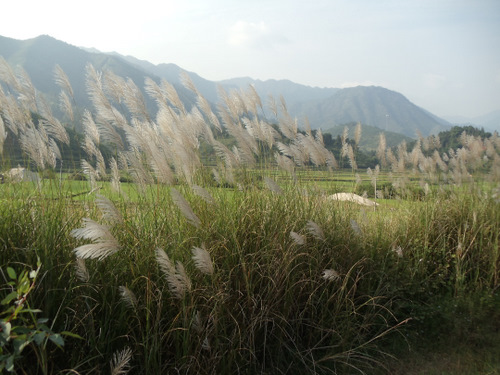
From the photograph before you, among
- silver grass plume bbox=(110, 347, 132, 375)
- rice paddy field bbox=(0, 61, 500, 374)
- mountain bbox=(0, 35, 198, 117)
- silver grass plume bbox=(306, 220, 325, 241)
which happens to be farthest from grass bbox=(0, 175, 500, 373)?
mountain bbox=(0, 35, 198, 117)

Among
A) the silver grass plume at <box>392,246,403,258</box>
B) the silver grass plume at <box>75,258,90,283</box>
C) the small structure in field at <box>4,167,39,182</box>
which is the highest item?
the small structure in field at <box>4,167,39,182</box>

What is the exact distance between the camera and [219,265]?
2947mm

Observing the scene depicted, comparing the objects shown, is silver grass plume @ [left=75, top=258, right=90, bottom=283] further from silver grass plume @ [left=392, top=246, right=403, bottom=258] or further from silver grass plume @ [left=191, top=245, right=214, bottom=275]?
silver grass plume @ [left=392, top=246, right=403, bottom=258]

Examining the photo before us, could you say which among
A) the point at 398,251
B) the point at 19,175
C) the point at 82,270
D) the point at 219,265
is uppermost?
the point at 19,175

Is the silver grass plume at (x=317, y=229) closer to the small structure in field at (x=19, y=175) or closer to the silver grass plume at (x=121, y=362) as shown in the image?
the silver grass plume at (x=121, y=362)

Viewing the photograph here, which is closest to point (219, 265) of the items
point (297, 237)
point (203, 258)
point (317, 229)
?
point (297, 237)

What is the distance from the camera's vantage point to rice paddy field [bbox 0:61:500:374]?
2.22 meters

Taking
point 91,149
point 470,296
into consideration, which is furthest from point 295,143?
point 470,296

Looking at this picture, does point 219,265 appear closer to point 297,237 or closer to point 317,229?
Answer: point 297,237

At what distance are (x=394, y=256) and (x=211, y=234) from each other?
2164 mm

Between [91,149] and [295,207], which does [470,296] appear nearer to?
[295,207]

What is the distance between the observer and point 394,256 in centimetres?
405

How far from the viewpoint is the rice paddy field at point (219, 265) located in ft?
7.30

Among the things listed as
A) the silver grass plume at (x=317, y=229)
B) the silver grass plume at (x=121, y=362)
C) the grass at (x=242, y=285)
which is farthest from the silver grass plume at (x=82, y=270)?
the silver grass plume at (x=317, y=229)
